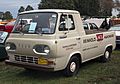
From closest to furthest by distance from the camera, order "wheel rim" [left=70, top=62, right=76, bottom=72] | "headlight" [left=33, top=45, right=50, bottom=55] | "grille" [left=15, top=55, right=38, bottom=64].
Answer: "headlight" [left=33, top=45, right=50, bottom=55] < "grille" [left=15, top=55, right=38, bottom=64] < "wheel rim" [left=70, top=62, right=76, bottom=72]

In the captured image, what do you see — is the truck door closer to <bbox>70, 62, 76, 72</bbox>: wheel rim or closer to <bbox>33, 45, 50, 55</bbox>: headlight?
<bbox>33, 45, 50, 55</bbox>: headlight

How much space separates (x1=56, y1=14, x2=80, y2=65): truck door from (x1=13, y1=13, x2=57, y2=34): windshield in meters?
0.26

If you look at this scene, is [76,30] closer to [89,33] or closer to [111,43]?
[89,33]

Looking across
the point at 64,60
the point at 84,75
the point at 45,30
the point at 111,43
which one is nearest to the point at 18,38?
the point at 45,30

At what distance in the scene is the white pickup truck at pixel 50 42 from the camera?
7.79 metres

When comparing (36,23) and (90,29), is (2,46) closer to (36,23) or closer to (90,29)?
(36,23)

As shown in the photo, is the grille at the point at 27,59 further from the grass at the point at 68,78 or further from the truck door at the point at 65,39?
the truck door at the point at 65,39

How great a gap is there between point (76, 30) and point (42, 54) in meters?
1.56

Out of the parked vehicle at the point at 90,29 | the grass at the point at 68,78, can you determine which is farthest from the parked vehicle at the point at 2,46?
the parked vehicle at the point at 90,29

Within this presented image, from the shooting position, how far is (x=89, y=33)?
962cm

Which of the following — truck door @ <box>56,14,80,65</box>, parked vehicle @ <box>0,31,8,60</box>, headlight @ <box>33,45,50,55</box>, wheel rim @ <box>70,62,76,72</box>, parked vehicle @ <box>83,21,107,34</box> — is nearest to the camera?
headlight @ <box>33,45,50,55</box>

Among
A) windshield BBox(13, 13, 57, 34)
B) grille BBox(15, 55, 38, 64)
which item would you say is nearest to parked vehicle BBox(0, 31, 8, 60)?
windshield BBox(13, 13, 57, 34)

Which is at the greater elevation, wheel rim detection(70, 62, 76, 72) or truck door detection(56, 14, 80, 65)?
truck door detection(56, 14, 80, 65)

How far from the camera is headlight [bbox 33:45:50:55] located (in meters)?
7.72
